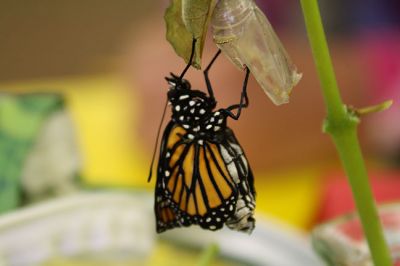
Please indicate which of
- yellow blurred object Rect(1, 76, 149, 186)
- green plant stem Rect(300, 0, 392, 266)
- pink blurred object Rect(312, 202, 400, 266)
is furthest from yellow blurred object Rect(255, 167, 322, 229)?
green plant stem Rect(300, 0, 392, 266)

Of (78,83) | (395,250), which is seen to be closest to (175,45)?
(395,250)

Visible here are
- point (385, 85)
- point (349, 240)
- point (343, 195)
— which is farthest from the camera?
point (385, 85)

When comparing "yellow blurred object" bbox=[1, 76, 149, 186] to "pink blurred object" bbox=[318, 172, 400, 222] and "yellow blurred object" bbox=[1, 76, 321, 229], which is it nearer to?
"yellow blurred object" bbox=[1, 76, 321, 229]

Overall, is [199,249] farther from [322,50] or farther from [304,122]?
[304,122]

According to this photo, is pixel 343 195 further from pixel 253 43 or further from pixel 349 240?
pixel 253 43

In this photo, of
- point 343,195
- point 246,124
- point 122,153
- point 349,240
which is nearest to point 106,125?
point 122,153

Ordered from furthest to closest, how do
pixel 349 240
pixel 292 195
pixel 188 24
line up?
pixel 292 195 → pixel 349 240 → pixel 188 24
